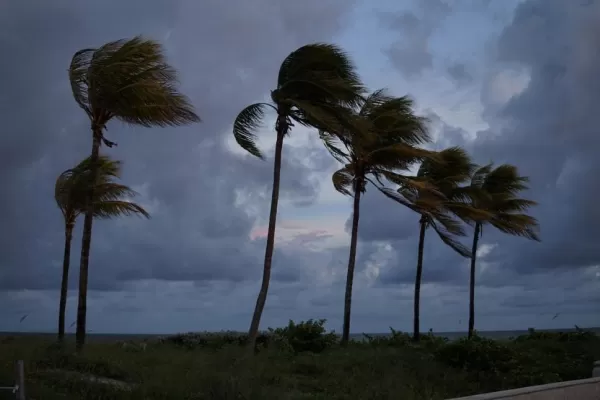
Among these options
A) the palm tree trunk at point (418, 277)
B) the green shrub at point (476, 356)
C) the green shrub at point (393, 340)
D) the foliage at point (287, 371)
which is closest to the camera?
the foliage at point (287, 371)

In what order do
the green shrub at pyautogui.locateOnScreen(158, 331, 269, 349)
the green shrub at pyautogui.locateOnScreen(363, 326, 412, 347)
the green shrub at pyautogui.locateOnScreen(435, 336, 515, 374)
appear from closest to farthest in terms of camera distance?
1. the green shrub at pyautogui.locateOnScreen(435, 336, 515, 374)
2. the green shrub at pyautogui.locateOnScreen(158, 331, 269, 349)
3. the green shrub at pyautogui.locateOnScreen(363, 326, 412, 347)

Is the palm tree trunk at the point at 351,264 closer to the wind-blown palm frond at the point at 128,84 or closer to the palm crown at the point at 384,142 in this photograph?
the palm crown at the point at 384,142

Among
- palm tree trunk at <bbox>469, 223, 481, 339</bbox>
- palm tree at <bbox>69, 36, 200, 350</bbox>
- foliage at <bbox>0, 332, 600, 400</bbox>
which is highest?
palm tree at <bbox>69, 36, 200, 350</bbox>

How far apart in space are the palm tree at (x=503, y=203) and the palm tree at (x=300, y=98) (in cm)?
1496

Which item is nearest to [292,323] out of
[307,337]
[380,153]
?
[307,337]

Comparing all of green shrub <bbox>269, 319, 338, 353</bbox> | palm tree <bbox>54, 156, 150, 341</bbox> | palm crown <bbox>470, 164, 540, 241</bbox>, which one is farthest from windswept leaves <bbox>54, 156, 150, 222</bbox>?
palm crown <bbox>470, 164, 540, 241</bbox>

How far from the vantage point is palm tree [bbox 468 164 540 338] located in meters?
32.9

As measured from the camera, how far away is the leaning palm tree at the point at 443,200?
86.4 ft

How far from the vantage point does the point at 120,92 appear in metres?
16.7

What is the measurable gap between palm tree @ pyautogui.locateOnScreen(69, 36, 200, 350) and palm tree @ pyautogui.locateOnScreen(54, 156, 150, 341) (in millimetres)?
3686

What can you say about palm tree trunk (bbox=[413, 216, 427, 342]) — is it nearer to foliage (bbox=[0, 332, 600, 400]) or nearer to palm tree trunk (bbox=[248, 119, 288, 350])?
foliage (bbox=[0, 332, 600, 400])

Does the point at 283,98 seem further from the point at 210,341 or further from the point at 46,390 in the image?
the point at 46,390

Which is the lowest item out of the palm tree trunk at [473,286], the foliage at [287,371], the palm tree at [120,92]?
the foliage at [287,371]

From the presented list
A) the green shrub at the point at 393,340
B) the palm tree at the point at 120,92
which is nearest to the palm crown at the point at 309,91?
the palm tree at the point at 120,92
